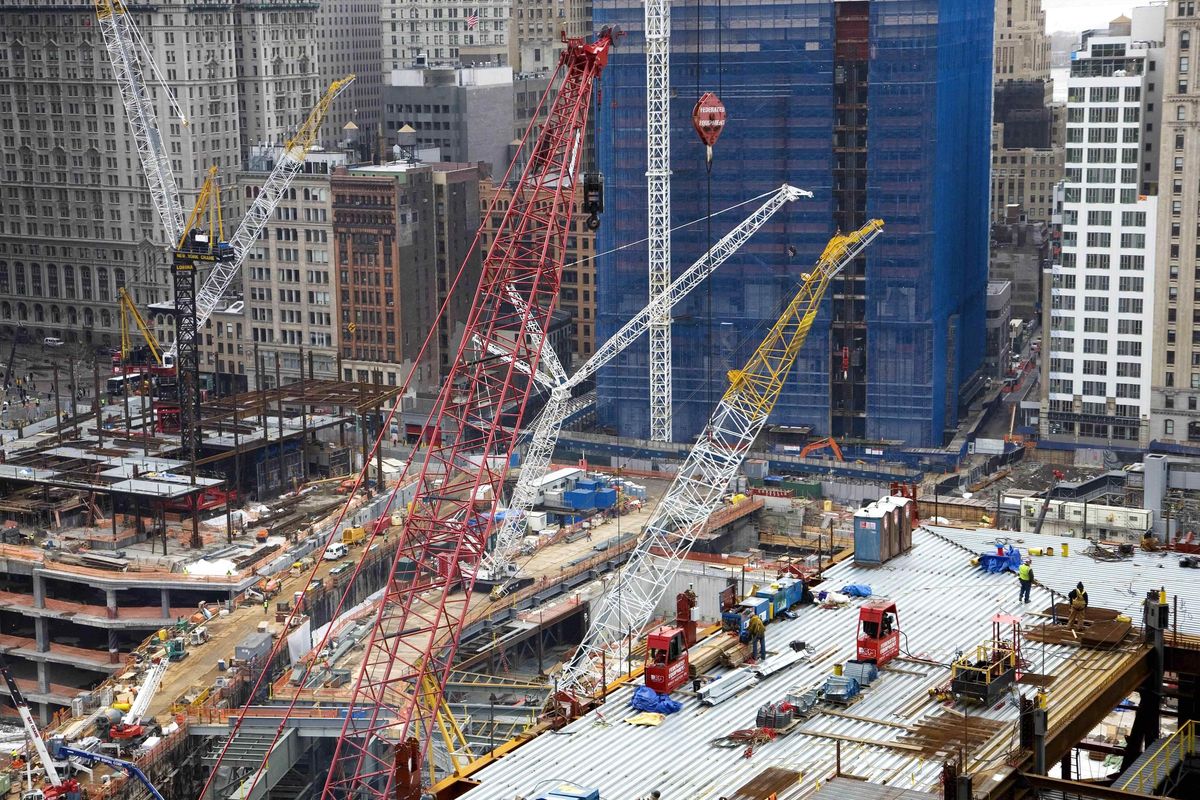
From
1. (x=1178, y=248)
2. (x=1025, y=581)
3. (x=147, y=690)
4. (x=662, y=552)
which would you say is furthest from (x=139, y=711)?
(x=1178, y=248)

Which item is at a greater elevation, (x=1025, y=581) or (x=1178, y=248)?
(x=1178, y=248)

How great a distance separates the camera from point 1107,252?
16412cm

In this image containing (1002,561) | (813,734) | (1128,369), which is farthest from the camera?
(1128,369)

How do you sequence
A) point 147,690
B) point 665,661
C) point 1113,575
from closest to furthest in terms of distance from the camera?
point 665,661 → point 1113,575 → point 147,690

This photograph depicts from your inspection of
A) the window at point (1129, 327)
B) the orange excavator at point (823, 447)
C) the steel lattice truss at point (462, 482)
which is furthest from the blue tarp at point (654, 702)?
the window at point (1129, 327)

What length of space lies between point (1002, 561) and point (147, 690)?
5652 cm

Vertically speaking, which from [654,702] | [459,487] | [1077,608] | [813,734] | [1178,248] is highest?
[1178,248]

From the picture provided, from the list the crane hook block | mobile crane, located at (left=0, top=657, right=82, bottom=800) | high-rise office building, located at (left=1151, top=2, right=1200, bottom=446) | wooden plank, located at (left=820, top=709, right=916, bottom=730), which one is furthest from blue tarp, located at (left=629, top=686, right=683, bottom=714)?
high-rise office building, located at (left=1151, top=2, right=1200, bottom=446)

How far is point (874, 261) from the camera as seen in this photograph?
169 meters

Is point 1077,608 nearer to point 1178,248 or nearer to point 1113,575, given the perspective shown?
point 1113,575

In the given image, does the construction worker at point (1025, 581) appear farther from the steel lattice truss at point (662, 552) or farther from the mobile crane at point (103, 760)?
the mobile crane at point (103, 760)

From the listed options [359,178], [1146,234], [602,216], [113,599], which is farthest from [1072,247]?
[113,599]

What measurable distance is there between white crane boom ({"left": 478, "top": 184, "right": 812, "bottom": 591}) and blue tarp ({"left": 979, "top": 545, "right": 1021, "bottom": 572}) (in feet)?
202

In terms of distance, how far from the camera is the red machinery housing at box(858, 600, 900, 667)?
66.7m
